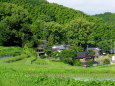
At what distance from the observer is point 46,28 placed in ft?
205

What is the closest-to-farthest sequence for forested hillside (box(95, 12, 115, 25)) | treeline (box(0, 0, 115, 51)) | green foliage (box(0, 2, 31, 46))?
green foliage (box(0, 2, 31, 46)), treeline (box(0, 0, 115, 51)), forested hillside (box(95, 12, 115, 25))

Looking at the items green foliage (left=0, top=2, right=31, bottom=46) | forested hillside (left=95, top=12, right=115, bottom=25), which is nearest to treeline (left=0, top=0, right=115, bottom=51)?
green foliage (left=0, top=2, right=31, bottom=46)

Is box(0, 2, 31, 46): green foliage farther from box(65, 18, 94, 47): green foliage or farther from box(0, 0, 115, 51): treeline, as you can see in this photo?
box(65, 18, 94, 47): green foliage

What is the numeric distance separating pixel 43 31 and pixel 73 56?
20700 mm

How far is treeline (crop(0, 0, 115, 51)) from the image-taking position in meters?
43.2

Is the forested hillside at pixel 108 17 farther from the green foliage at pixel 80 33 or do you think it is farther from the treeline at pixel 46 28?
the green foliage at pixel 80 33

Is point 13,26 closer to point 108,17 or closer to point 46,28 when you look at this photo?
point 46,28

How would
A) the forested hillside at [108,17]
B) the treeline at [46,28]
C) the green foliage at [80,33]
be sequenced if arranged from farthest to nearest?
the forested hillside at [108,17]
the green foliage at [80,33]
the treeline at [46,28]

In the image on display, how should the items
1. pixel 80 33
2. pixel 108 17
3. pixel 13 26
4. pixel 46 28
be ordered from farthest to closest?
pixel 108 17 < pixel 80 33 < pixel 46 28 < pixel 13 26

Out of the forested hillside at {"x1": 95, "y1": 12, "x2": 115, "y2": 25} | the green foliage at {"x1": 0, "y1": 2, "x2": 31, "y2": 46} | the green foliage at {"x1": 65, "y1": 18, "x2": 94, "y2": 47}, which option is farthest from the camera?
the forested hillside at {"x1": 95, "y1": 12, "x2": 115, "y2": 25}

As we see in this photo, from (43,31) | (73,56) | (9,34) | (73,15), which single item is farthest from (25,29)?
(73,15)

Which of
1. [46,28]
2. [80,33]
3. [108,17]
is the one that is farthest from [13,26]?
[108,17]

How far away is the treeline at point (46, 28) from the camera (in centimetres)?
4319

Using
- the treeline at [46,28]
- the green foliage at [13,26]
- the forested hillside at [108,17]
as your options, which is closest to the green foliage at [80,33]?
the treeline at [46,28]
